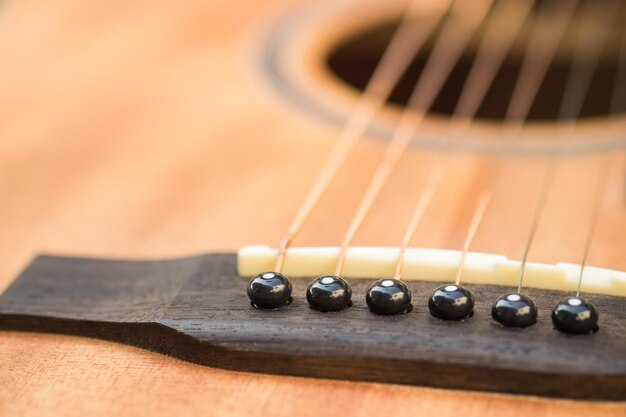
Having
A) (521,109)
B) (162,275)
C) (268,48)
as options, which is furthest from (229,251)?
(521,109)

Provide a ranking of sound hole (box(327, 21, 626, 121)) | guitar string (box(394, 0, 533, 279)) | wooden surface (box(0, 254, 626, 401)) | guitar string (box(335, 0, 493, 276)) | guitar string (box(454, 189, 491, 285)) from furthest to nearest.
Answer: sound hole (box(327, 21, 626, 121)), guitar string (box(394, 0, 533, 279)), guitar string (box(335, 0, 493, 276)), guitar string (box(454, 189, 491, 285)), wooden surface (box(0, 254, 626, 401))

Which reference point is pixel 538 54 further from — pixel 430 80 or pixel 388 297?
pixel 388 297

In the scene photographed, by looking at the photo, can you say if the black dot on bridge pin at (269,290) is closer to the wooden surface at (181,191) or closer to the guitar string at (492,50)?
the wooden surface at (181,191)

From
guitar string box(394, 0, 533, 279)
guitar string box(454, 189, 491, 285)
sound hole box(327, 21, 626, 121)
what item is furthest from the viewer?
sound hole box(327, 21, 626, 121)

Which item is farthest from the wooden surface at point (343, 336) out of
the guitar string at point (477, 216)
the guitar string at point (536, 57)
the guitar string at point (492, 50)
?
the guitar string at point (536, 57)

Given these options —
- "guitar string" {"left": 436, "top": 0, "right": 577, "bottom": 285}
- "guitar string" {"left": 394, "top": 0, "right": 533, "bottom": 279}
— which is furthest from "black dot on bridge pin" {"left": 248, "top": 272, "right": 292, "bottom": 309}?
"guitar string" {"left": 436, "top": 0, "right": 577, "bottom": 285}

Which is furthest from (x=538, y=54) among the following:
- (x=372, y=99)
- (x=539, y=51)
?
(x=372, y=99)

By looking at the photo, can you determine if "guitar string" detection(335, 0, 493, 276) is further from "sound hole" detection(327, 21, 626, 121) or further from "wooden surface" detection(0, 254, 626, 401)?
"wooden surface" detection(0, 254, 626, 401)
